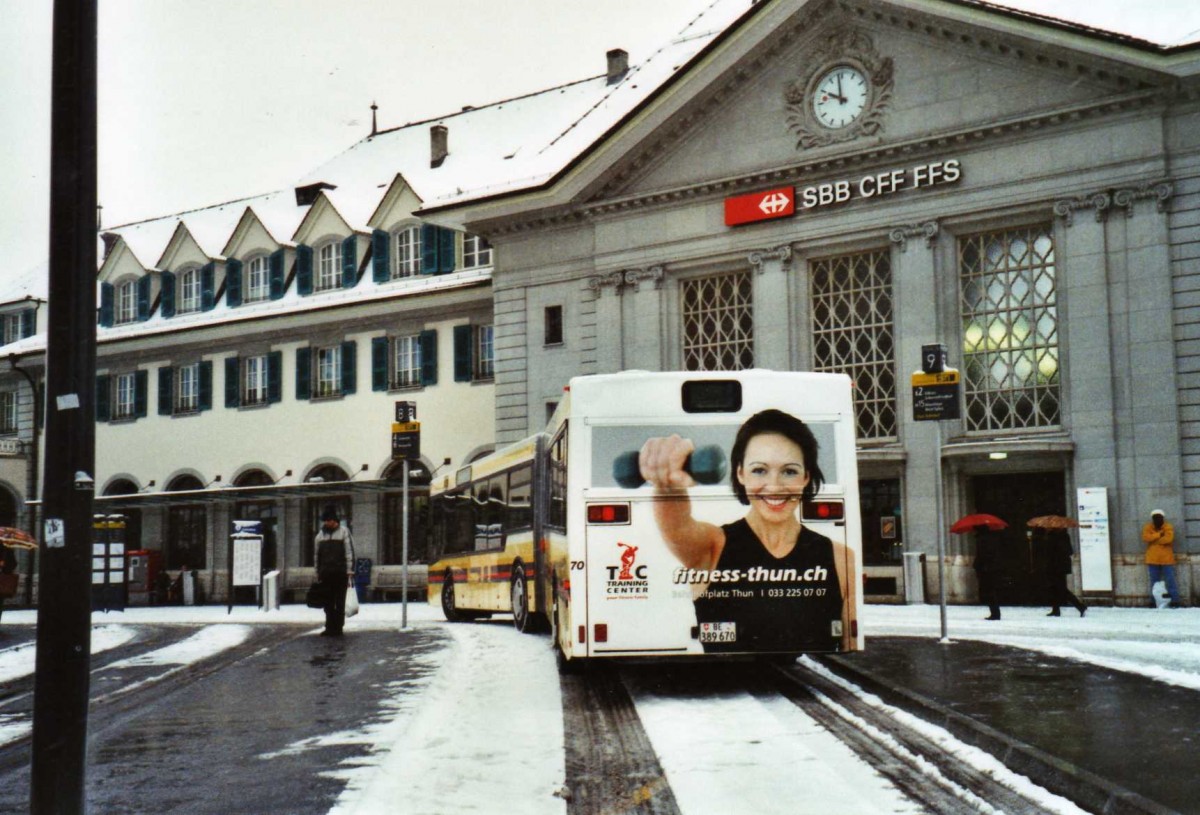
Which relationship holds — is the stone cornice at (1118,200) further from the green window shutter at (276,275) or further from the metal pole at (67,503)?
the green window shutter at (276,275)

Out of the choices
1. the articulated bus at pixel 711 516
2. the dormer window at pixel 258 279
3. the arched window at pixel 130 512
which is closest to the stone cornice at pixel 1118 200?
the articulated bus at pixel 711 516

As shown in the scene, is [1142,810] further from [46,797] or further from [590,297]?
[590,297]

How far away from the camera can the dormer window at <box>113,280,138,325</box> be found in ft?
166

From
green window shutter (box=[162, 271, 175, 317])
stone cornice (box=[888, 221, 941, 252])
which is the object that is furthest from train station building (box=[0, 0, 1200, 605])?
green window shutter (box=[162, 271, 175, 317])

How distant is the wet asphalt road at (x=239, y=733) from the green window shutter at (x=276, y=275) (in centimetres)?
2950

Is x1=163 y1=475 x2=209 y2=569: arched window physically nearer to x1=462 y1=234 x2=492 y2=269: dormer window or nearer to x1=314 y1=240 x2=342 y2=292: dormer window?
x1=314 y1=240 x2=342 y2=292: dormer window

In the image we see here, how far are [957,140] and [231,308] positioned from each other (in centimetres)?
2604

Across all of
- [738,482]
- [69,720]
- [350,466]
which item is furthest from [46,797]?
[350,466]

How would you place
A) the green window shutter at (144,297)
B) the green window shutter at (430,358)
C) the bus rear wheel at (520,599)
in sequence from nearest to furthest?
the bus rear wheel at (520,599)
the green window shutter at (430,358)
the green window shutter at (144,297)

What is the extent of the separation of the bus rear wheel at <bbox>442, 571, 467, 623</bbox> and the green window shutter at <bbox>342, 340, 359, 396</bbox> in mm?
17582

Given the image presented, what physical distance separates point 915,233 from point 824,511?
18.9 meters

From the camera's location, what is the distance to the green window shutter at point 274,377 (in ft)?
147

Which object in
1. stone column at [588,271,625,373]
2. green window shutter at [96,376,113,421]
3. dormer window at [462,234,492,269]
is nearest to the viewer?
stone column at [588,271,625,373]

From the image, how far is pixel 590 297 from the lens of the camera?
35.9 m
